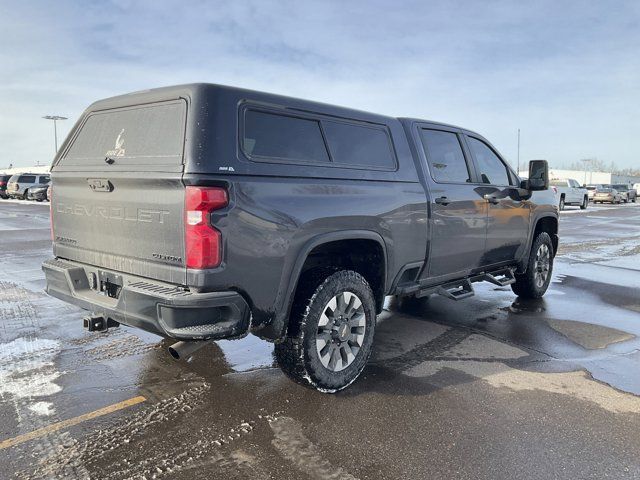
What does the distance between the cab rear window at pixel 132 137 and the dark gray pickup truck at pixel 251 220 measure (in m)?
0.01

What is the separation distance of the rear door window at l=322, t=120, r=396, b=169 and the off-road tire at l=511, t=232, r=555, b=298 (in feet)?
10.2

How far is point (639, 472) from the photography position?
282 cm

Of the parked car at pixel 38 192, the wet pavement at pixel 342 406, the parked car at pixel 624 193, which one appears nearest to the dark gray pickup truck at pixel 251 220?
the wet pavement at pixel 342 406

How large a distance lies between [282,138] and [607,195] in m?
42.3

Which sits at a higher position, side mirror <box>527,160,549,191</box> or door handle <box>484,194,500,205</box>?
side mirror <box>527,160,549,191</box>

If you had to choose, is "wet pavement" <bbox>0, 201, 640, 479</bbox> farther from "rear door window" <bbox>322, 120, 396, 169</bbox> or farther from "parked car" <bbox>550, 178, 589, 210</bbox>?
"parked car" <bbox>550, 178, 589, 210</bbox>

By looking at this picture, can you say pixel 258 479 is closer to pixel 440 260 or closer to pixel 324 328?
pixel 324 328

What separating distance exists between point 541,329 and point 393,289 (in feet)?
6.98

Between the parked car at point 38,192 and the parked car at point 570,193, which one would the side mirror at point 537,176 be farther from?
the parked car at point 38,192

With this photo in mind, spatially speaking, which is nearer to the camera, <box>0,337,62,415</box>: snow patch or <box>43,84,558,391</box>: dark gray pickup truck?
<box>43,84,558,391</box>: dark gray pickup truck

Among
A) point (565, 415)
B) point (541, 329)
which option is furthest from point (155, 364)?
point (541, 329)

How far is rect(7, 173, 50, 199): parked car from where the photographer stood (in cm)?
3497

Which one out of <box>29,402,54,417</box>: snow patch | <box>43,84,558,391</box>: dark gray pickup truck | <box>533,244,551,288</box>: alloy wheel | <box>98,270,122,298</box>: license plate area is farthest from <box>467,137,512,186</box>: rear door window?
<box>29,402,54,417</box>: snow patch

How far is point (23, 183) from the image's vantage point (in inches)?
1382
